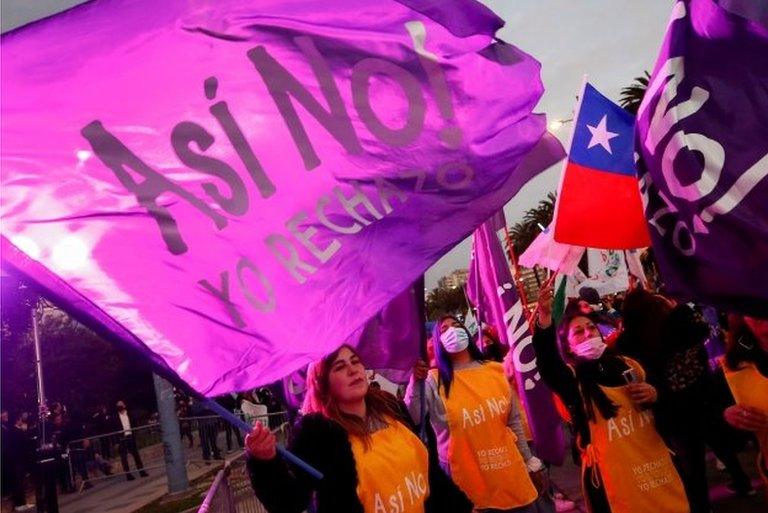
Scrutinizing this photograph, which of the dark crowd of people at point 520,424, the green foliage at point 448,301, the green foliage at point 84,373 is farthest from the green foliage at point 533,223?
the dark crowd of people at point 520,424

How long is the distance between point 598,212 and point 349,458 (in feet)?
7.82

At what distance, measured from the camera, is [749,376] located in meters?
3.82

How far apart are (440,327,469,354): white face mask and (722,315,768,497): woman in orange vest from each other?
193 centimetres

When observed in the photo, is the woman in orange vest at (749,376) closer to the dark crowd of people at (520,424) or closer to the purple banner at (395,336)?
the dark crowd of people at (520,424)

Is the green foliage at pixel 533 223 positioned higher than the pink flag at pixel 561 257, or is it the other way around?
the green foliage at pixel 533 223

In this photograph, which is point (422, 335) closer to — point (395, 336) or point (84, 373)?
point (395, 336)

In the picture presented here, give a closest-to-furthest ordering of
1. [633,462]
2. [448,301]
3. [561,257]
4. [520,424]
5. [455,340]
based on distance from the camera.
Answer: [633,462] < [520,424] < [455,340] < [561,257] < [448,301]

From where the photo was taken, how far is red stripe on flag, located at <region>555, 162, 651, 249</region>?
174 inches

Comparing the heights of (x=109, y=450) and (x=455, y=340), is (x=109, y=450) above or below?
below

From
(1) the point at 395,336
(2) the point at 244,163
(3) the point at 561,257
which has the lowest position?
(1) the point at 395,336

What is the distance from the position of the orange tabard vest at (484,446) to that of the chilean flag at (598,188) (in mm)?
1413

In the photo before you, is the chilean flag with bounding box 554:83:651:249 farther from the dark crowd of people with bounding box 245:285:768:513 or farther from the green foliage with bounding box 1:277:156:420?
the green foliage with bounding box 1:277:156:420

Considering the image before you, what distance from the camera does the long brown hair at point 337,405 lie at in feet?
10.7

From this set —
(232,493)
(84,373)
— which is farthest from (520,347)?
(84,373)
